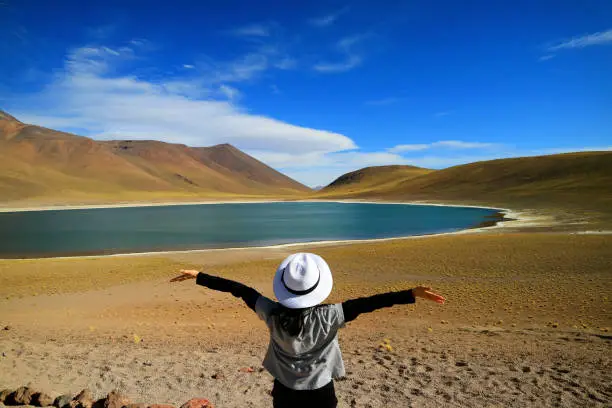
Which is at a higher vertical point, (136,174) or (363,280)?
(136,174)

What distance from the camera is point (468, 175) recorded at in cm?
11550

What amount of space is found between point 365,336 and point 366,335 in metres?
0.09

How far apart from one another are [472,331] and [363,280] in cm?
690

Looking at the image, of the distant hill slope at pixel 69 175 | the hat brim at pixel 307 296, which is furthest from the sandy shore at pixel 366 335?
the distant hill slope at pixel 69 175

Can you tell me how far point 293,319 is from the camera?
2314mm

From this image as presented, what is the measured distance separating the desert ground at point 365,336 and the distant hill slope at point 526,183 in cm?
5155

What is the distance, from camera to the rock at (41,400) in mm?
4762

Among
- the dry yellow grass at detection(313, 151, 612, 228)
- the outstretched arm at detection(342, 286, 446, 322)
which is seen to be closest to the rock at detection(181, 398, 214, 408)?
the outstretched arm at detection(342, 286, 446, 322)

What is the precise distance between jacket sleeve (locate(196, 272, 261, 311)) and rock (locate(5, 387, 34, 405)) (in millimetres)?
3611

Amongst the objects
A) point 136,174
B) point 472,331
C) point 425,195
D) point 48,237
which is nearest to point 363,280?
point 472,331

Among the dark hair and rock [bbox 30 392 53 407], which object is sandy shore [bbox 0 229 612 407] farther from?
the dark hair

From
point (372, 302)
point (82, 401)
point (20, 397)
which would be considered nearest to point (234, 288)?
point (372, 302)

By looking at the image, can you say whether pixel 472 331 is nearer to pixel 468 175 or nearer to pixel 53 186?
pixel 468 175

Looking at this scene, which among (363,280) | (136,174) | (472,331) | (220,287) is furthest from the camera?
(136,174)
